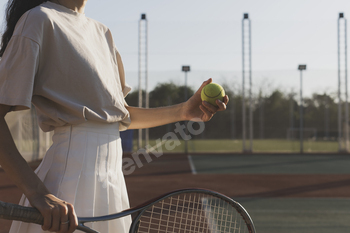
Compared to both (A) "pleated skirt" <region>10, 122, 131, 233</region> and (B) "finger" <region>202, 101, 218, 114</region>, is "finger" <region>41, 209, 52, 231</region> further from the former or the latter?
(B) "finger" <region>202, 101, 218, 114</region>

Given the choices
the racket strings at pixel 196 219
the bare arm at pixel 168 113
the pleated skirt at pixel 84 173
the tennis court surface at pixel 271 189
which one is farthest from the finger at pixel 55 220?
the tennis court surface at pixel 271 189

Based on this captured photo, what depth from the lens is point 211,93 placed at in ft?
5.35

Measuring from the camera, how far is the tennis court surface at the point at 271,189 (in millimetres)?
4156

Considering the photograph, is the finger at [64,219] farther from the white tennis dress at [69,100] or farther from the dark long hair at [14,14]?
the dark long hair at [14,14]

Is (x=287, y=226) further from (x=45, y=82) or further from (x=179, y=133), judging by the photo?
(x=179, y=133)

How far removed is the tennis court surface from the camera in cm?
416

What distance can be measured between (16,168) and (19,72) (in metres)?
0.24

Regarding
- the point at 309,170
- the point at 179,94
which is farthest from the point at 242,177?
the point at 179,94

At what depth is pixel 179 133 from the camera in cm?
1468

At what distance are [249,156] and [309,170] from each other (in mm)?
3902

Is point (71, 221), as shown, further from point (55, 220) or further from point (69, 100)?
point (69, 100)

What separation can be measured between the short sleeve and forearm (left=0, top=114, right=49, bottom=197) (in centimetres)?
7

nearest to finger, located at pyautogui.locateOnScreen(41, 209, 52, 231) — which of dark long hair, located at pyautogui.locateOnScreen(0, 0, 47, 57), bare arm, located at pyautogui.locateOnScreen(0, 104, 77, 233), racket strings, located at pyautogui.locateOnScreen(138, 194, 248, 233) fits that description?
bare arm, located at pyautogui.locateOnScreen(0, 104, 77, 233)

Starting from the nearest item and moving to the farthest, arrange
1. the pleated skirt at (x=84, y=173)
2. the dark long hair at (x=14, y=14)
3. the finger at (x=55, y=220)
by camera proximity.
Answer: the finger at (x=55, y=220) < the pleated skirt at (x=84, y=173) < the dark long hair at (x=14, y=14)
